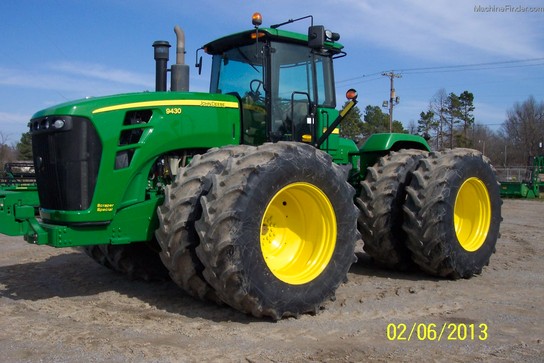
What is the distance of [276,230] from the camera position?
5625 mm

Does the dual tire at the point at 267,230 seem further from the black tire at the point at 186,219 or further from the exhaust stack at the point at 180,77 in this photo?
the exhaust stack at the point at 180,77

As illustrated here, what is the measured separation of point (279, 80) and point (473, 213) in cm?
335

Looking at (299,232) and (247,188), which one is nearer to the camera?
(247,188)

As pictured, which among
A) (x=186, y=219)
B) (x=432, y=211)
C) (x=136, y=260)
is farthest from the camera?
(x=432, y=211)

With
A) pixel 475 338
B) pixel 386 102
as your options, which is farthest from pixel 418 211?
pixel 386 102

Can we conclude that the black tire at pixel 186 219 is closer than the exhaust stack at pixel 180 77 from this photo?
Yes

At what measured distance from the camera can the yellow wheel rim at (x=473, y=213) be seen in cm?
737

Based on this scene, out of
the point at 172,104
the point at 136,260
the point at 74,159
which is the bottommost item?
the point at 136,260

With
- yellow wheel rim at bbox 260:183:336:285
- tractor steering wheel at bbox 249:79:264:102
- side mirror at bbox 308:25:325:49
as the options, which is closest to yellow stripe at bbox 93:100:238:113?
tractor steering wheel at bbox 249:79:264:102

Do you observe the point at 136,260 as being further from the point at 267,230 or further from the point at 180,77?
the point at 180,77

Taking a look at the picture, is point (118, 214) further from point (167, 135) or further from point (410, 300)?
point (410, 300)

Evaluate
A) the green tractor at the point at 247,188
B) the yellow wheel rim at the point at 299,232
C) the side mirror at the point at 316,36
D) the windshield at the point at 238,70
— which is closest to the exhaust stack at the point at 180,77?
the green tractor at the point at 247,188
